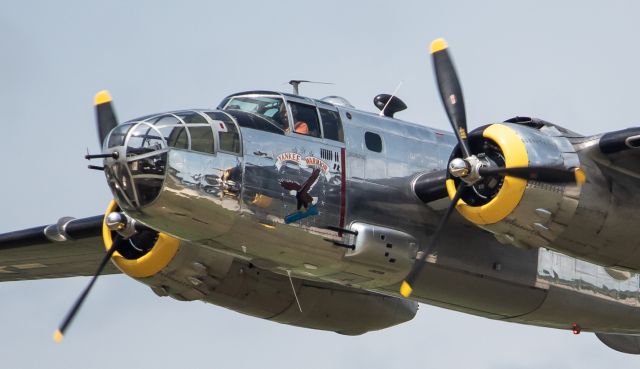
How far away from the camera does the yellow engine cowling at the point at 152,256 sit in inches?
870

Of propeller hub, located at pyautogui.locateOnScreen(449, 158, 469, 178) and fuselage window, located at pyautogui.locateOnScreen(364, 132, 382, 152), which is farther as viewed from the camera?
fuselage window, located at pyautogui.locateOnScreen(364, 132, 382, 152)

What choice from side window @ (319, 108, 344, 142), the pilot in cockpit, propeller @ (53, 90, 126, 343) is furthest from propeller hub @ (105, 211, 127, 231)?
side window @ (319, 108, 344, 142)

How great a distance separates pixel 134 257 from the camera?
2244 cm

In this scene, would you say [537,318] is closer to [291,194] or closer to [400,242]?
[400,242]

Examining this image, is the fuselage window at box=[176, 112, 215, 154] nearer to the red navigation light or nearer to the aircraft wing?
the aircraft wing

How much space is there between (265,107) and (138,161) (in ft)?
7.42

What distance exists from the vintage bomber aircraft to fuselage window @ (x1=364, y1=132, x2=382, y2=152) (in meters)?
0.02

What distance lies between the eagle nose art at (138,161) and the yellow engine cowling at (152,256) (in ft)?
9.88

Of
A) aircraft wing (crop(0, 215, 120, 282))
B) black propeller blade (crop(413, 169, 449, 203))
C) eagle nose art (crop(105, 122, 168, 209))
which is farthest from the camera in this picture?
aircraft wing (crop(0, 215, 120, 282))

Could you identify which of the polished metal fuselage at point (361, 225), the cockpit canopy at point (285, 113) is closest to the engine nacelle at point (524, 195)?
the polished metal fuselage at point (361, 225)

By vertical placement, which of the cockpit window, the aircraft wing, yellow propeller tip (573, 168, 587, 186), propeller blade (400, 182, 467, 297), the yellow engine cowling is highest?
the cockpit window

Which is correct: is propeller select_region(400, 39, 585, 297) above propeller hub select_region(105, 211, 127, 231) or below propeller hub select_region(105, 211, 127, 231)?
above

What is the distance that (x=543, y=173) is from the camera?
18922 mm

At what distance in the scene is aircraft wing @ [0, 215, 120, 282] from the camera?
23.7 meters
